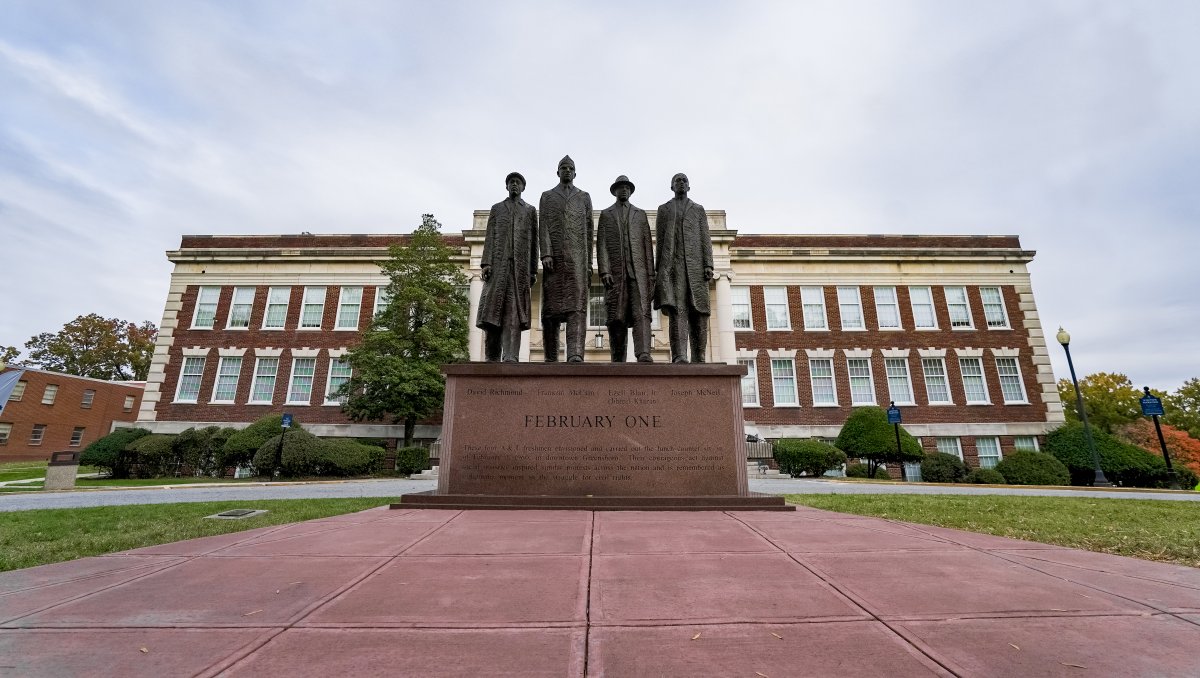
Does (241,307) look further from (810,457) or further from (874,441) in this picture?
(874,441)

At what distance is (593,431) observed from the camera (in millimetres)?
6250

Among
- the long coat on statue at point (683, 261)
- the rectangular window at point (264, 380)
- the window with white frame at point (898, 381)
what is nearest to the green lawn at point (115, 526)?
the long coat on statue at point (683, 261)

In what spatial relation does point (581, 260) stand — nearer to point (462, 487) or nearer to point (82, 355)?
point (462, 487)

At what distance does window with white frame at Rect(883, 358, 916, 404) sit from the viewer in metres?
24.4

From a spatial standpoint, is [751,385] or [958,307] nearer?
[751,385]

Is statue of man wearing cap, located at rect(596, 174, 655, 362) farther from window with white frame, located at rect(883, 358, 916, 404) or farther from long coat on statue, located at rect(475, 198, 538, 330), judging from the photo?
window with white frame, located at rect(883, 358, 916, 404)

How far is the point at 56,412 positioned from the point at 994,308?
6256 cm

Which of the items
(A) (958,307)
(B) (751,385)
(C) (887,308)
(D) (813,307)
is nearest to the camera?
(B) (751,385)

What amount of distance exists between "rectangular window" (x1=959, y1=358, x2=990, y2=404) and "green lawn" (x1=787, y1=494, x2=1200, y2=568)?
17.8 metres

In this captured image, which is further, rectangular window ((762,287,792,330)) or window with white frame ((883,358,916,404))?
rectangular window ((762,287,792,330))

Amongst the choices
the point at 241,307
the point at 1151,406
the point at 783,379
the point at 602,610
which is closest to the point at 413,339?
the point at 241,307

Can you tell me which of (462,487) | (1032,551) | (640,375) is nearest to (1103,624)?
(1032,551)

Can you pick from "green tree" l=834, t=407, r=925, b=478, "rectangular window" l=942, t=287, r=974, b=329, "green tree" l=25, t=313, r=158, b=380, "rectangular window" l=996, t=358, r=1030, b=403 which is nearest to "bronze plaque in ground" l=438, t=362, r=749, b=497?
"green tree" l=834, t=407, r=925, b=478

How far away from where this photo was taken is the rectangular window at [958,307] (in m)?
25.9
